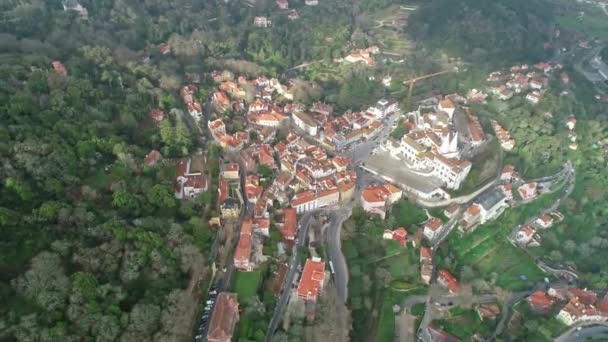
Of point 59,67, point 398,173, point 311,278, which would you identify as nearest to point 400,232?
point 398,173

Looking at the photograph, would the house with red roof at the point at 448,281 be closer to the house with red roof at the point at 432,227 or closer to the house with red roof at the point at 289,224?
the house with red roof at the point at 432,227

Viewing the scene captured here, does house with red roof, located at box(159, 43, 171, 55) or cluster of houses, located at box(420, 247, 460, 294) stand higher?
house with red roof, located at box(159, 43, 171, 55)

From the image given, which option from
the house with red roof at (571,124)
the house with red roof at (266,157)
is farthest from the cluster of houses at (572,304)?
the house with red roof at (266,157)

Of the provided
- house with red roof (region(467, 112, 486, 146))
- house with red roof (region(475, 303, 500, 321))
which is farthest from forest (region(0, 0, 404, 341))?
house with red roof (region(475, 303, 500, 321))

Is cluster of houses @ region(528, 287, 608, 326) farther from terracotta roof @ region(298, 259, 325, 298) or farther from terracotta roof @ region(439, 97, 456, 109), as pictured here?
terracotta roof @ region(439, 97, 456, 109)

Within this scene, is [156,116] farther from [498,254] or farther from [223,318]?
[498,254]

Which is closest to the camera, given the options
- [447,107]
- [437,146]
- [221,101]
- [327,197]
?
[327,197]
